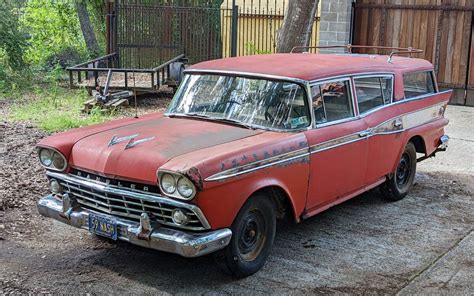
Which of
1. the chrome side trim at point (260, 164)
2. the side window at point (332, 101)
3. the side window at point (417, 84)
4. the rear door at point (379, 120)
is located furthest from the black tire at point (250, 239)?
the side window at point (417, 84)

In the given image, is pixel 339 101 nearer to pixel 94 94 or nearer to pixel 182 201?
pixel 182 201

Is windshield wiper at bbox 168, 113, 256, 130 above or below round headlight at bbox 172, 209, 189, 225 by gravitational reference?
above

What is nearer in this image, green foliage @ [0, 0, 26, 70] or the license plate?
the license plate

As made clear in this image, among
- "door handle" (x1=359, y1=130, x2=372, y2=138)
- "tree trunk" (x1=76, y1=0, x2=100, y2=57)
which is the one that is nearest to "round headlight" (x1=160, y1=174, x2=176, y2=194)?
"door handle" (x1=359, y1=130, x2=372, y2=138)

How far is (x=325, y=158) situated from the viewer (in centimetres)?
557

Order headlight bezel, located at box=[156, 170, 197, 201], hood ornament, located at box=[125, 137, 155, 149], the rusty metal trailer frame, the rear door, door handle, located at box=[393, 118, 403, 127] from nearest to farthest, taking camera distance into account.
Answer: headlight bezel, located at box=[156, 170, 197, 201] < hood ornament, located at box=[125, 137, 155, 149] < the rear door < door handle, located at box=[393, 118, 403, 127] < the rusty metal trailer frame

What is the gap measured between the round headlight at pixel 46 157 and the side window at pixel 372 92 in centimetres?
297

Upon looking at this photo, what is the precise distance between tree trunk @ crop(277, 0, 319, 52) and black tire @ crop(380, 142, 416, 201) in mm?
3692

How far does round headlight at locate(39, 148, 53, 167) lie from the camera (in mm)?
5285

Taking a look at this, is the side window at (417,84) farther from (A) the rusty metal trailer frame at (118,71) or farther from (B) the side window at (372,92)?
(A) the rusty metal trailer frame at (118,71)

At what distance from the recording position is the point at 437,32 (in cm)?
1309

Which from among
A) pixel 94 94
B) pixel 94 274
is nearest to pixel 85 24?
pixel 94 94

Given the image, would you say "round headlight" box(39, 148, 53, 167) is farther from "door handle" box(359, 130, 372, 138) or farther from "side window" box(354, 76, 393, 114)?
"side window" box(354, 76, 393, 114)

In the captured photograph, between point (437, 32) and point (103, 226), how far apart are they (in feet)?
33.5
